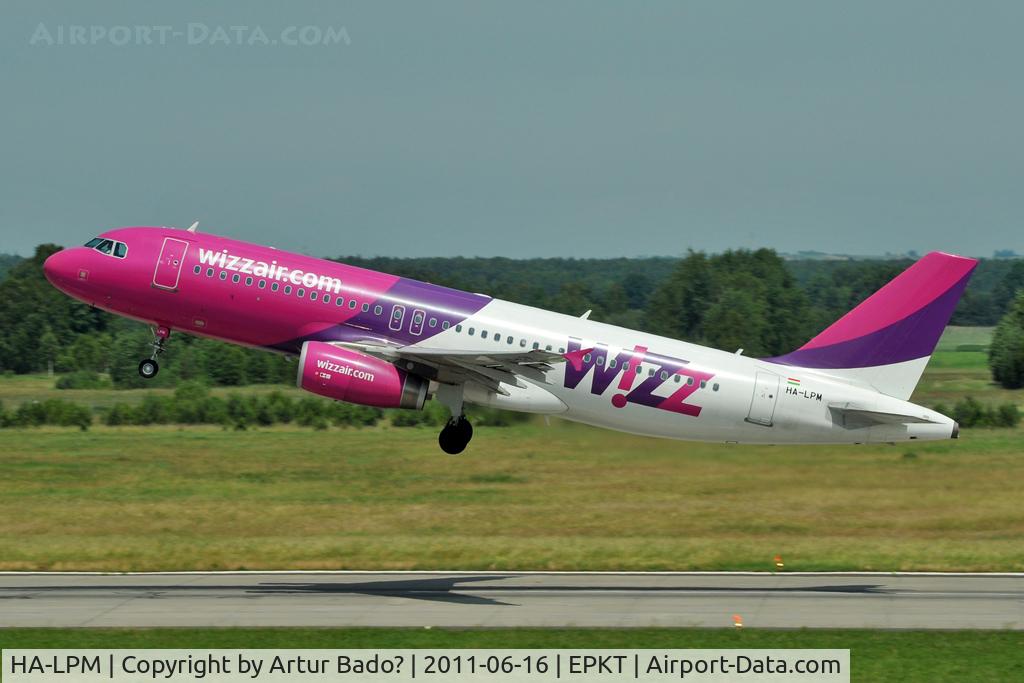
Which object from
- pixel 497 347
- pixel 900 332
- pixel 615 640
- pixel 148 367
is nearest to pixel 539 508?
pixel 497 347

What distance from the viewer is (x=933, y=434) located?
43.9 metres

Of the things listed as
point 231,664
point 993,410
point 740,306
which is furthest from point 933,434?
point 740,306

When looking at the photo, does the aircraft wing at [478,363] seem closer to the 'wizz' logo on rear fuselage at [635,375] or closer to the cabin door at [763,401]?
the 'wizz' logo on rear fuselage at [635,375]

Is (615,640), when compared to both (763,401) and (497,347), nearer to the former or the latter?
(497,347)

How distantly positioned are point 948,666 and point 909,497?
22.6 meters

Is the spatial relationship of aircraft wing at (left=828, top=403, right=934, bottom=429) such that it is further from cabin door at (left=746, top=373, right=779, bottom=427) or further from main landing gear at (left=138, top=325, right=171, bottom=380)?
main landing gear at (left=138, top=325, right=171, bottom=380)

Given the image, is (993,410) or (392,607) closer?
(392,607)

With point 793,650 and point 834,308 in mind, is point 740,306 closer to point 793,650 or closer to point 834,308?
point 834,308

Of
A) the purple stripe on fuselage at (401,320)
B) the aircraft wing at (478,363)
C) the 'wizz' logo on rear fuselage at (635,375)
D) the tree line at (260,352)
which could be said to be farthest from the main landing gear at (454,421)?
the tree line at (260,352)

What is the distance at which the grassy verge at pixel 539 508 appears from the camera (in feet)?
161

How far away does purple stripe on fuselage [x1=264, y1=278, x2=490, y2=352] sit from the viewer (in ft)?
137

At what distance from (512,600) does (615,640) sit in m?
6.64

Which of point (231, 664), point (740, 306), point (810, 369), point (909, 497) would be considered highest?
point (740, 306)

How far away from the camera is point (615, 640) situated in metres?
35.9
